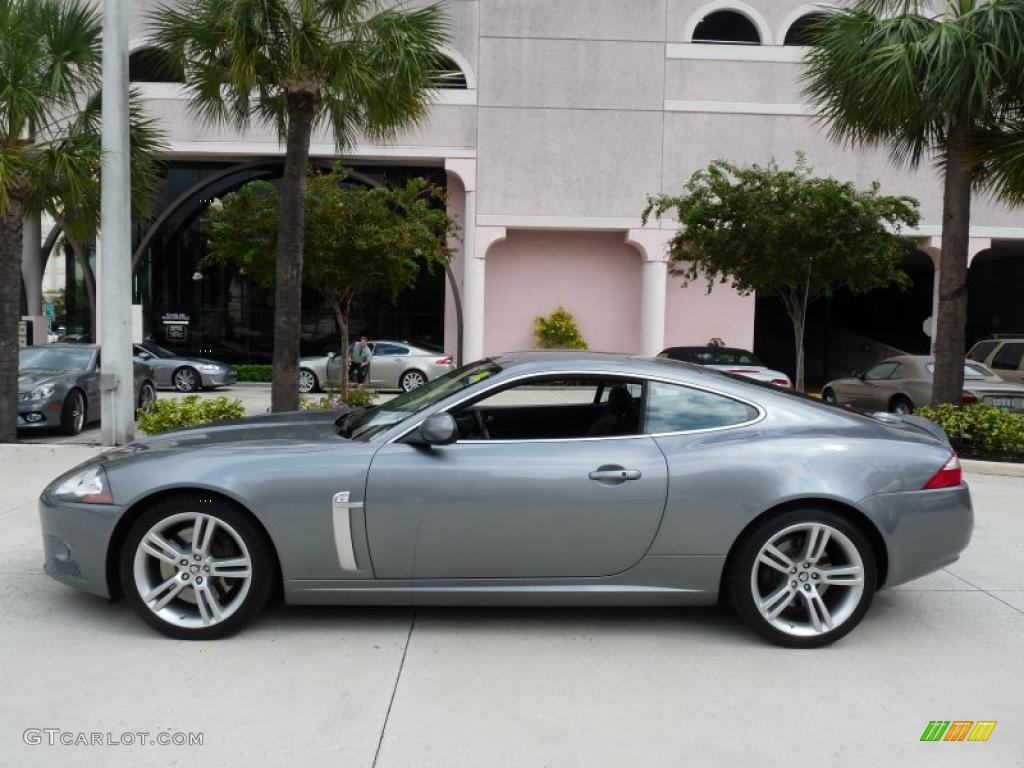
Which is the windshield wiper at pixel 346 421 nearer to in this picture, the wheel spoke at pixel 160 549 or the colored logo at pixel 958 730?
the wheel spoke at pixel 160 549

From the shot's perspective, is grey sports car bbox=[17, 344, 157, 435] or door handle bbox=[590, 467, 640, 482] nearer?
door handle bbox=[590, 467, 640, 482]

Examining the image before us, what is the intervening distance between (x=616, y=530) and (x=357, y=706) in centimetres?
143

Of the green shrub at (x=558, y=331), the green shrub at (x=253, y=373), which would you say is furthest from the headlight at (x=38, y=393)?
the green shrub at (x=558, y=331)

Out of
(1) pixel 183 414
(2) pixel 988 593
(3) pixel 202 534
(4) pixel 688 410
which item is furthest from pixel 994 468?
(1) pixel 183 414

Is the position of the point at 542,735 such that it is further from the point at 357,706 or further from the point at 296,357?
the point at 296,357

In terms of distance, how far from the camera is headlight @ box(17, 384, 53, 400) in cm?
1087

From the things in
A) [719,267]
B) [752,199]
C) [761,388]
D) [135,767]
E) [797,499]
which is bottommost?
[135,767]

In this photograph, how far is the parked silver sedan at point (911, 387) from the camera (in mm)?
12688

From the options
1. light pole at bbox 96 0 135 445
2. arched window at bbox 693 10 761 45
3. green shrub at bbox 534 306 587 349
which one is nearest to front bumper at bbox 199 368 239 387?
green shrub at bbox 534 306 587 349

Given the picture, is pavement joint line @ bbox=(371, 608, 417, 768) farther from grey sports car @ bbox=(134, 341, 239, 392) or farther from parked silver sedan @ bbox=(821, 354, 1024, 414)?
grey sports car @ bbox=(134, 341, 239, 392)

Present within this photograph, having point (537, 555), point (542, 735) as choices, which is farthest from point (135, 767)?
point (537, 555)

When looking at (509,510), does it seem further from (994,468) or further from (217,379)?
(217,379)

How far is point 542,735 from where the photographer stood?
3166 millimetres

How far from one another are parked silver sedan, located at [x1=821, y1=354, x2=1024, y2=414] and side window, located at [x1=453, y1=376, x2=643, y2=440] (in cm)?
926
